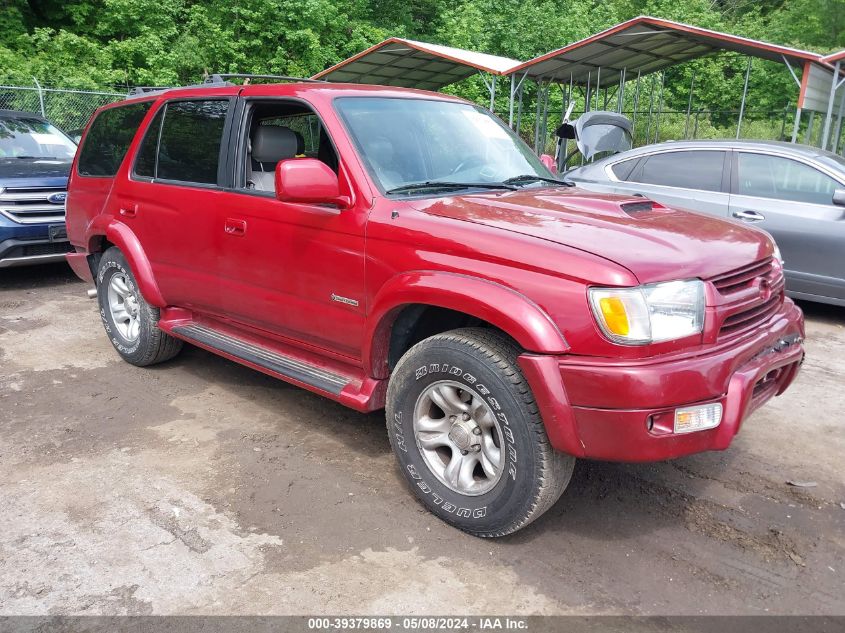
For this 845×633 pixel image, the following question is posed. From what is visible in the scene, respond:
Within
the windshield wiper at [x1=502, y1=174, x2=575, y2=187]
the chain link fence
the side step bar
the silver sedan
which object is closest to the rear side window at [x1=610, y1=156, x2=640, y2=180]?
the silver sedan

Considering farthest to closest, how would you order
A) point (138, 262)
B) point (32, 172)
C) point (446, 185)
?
point (32, 172)
point (138, 262)
point (446, 185)

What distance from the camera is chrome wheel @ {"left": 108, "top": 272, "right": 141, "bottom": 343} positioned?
5.14 meters

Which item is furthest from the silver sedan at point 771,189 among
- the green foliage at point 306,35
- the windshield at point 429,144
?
the green foliage at point 306,35

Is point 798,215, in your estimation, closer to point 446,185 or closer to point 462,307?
point 446,185

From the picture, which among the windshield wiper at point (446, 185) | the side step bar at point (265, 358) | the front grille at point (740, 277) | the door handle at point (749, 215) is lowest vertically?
the side step bar at point (265, 358)

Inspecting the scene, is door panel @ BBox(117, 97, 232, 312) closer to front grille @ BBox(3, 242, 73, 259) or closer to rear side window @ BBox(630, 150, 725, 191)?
front grille @ BBox(3, 242, 73, 259)

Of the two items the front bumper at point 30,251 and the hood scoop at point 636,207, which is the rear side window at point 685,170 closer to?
the hood scoop at point 636,207

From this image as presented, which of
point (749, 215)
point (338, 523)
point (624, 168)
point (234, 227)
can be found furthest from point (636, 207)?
point (624, 168)

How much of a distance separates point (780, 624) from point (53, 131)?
32.0ft

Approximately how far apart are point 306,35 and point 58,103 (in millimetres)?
9134

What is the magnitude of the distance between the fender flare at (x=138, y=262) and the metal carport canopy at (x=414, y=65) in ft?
36.0

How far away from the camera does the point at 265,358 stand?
4.04m

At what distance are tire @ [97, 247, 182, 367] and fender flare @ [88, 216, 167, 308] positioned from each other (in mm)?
152

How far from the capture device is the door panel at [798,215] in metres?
6.37
